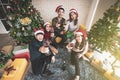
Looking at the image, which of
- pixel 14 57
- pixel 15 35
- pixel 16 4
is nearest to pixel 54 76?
pixel 14 57

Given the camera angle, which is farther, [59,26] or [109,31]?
[59,26]

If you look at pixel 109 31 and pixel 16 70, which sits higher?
pixel 109 31

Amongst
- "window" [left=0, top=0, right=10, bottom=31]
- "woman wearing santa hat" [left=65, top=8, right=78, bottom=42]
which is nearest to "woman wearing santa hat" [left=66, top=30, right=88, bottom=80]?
"woman wearing santa hat" [left=65, top=8, right=78, bottom=42]

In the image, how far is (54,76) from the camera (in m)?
2.33

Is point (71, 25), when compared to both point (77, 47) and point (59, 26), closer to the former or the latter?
point (59, 26)

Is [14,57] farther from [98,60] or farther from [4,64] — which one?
[98,60]

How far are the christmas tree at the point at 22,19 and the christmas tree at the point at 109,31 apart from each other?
1179 millimetres

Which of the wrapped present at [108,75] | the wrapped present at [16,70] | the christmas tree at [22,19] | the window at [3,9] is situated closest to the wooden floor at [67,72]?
the wrapped present at [108,75]

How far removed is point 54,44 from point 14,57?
0.84 meters

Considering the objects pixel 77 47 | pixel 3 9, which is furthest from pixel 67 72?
pixel 3 9

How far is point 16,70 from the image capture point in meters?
2.09

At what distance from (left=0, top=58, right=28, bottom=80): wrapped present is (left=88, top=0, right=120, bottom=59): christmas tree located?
1.43 m

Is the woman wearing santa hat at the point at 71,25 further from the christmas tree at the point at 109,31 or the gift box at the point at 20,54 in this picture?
the gift box at the point at 20,54

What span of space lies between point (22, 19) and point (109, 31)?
1604mm
